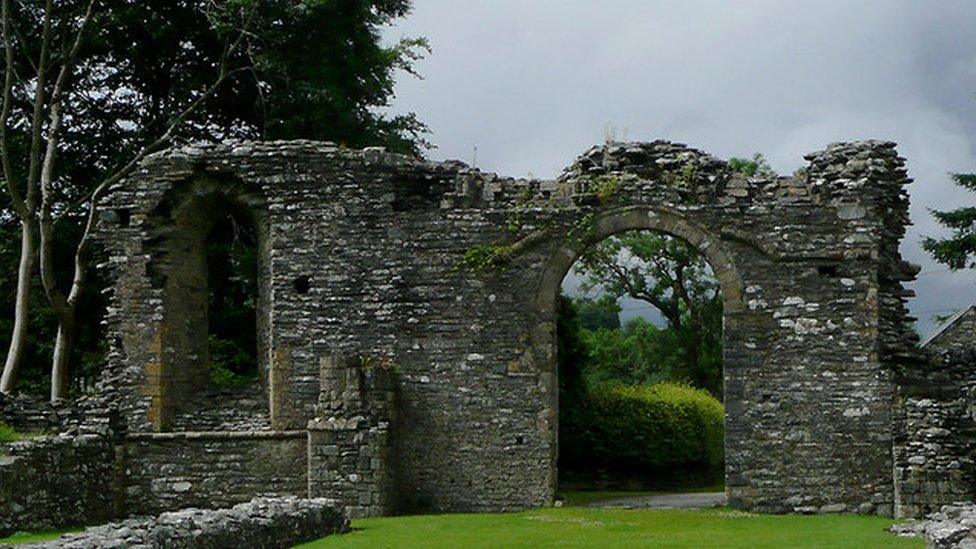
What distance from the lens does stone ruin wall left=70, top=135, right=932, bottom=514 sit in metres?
21.0

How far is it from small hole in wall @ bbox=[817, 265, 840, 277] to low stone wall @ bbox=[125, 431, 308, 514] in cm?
765

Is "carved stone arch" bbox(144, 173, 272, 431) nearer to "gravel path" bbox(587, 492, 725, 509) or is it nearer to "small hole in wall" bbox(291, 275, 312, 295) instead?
"small hole in wall" bbox(291, 275, 312, 295)

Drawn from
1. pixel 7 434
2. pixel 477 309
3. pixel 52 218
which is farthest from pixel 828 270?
pixel 52 218

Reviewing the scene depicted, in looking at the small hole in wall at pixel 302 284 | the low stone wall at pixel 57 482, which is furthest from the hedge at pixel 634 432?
the low stone wall at pixel 57 482

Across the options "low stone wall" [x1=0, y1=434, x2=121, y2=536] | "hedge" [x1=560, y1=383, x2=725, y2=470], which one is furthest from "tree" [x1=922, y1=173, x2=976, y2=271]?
"low stone wall" [x1=0, y1=434, x2=121, y2=536]

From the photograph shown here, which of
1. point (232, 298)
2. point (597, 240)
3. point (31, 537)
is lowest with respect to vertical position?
point (31, 537)

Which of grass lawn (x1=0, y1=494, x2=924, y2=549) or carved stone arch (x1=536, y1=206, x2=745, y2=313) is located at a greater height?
carved stone arch (x1=536, y1=206, x2=745, y2=313)

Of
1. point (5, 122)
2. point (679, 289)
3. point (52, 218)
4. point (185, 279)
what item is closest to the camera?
point (185, 279)

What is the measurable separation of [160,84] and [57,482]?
14966mm

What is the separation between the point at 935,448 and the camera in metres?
19.2

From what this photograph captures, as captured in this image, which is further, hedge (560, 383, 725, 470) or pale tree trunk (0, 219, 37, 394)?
hedge (560, 383, 725, 470)

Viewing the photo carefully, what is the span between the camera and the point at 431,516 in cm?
2064

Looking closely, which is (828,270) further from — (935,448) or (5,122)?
(5,122)

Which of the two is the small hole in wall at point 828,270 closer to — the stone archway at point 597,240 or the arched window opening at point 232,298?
the stone archway at point 597,240
